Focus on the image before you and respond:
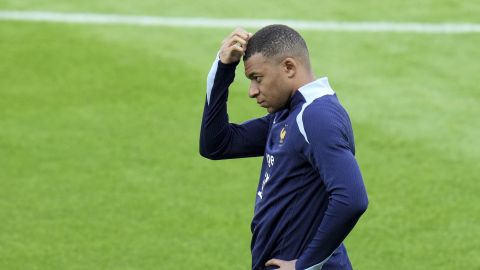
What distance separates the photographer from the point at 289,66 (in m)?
4.51

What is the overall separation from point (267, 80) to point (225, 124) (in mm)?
491

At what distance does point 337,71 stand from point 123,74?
210 centimetres

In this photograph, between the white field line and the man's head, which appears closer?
the man's head

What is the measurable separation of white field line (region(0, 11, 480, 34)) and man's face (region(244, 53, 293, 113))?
7.08m

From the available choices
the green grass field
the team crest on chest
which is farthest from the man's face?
the green grass field

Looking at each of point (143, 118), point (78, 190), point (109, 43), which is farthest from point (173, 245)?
point (109, 43)

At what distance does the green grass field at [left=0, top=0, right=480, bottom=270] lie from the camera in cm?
750

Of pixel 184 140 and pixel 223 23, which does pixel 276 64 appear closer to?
pixel 184 140

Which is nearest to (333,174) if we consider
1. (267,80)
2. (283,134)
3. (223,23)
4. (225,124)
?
(283,134)

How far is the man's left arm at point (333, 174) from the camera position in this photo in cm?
419

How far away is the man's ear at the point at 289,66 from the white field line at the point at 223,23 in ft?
23.3

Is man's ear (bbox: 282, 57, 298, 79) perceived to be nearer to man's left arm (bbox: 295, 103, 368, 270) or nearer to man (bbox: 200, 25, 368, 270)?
man (bbox: 200, 25, 368, 270)

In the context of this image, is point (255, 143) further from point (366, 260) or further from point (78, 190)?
point (78, 190)

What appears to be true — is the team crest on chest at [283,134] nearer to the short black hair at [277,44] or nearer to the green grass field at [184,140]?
the short black hair at [277,44]
